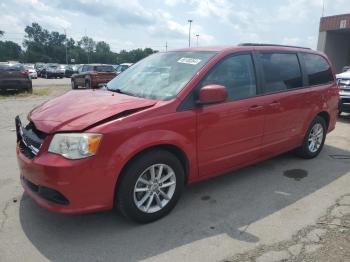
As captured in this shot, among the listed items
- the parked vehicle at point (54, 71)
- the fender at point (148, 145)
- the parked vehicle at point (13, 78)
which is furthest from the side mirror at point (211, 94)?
the parked vehicle at point (54, 71)

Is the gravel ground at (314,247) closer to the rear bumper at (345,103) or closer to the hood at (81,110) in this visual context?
the hood at (81,110)

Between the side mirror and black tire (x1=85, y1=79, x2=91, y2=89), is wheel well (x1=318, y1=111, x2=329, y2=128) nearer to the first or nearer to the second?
the side mirror

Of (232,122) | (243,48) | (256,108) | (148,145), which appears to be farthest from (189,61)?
(148,145)

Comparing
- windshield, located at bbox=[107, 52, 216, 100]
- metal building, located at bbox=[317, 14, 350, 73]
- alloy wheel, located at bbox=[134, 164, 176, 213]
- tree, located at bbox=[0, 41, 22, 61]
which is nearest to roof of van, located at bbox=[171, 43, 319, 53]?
windshield, located at bbox=[107, 52, 216, 100]

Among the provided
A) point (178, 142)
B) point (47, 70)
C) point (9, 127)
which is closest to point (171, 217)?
point (178, 142)

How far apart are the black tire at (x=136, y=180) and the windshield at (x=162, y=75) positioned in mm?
657

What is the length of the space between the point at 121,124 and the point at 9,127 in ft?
19.2

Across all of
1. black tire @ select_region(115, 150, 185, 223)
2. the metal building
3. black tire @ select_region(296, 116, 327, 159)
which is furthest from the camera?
the metal building

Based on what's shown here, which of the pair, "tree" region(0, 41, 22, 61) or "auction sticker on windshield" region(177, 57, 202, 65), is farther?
"tree" region(0, 41, 22, 61)

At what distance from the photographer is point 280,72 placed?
470 centimetres

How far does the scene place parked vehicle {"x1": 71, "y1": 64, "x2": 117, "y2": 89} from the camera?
56.0 feet

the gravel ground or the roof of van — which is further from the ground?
the roof of van

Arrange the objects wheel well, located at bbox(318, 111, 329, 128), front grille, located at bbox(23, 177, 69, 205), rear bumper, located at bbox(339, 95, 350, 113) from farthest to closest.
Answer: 1. rear bumper, located at bbox(339, 95, 350, 113)
2. wheel well, located at bbox(318, 111, 329, 128)
3. front grille, located at bbox(23, 177, 69, 205)

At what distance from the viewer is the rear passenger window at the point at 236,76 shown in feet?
12.6
